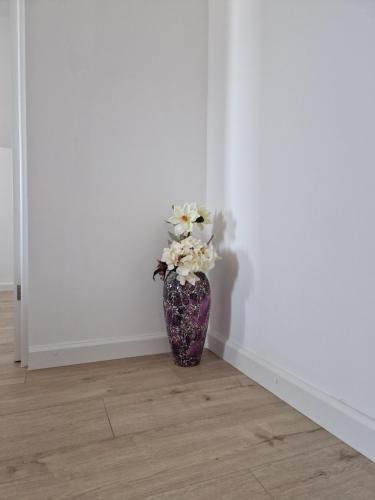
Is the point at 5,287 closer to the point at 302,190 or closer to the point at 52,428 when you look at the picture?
the point at 52,428

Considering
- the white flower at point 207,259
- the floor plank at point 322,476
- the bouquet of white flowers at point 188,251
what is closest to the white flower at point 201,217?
the bouquet of white flowers at point 188,251

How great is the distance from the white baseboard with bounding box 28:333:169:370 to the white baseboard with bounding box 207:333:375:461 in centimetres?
43

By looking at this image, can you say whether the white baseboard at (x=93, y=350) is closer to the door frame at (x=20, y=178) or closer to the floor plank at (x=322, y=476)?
the door frame at (x=20, y=178)

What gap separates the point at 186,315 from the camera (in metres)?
1.49

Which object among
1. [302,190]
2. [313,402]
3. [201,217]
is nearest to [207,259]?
[201,217]

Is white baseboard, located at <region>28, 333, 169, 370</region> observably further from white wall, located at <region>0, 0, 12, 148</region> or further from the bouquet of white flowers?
white wall, located at <region>0, 0, 12, 148</region>

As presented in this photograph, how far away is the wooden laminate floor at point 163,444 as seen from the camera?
0.78m

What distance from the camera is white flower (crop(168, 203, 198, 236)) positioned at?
1.50m

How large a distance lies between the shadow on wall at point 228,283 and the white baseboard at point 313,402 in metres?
0.13

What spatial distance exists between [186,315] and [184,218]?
0.45m

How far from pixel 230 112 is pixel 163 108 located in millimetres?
362

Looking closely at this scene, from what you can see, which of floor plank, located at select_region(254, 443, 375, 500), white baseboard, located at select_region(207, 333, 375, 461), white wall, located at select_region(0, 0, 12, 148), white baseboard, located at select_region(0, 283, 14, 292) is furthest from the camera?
white baseboard, located at select_region(0, 283, 14, 292)

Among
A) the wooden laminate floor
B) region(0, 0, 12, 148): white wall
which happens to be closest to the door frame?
the wooden laminate floor

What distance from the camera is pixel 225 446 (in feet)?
3.10
